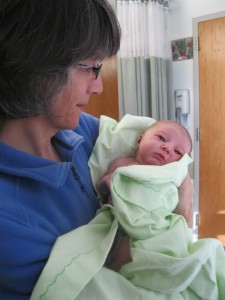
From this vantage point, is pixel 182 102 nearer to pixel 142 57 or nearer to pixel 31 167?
pixel 142 57

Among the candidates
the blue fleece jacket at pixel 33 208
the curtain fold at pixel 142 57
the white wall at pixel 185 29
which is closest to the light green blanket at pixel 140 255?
the blue fleece jacket at pixel 33 208

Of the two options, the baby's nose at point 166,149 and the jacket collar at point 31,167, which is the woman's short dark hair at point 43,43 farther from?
the baby's nose at point 166,149

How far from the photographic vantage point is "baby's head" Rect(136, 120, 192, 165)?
3.38ft

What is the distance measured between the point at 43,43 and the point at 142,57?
6.51ft

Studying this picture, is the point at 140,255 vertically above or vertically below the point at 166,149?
below

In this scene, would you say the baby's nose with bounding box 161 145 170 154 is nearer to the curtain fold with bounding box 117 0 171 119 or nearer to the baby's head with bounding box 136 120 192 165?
the baby's head with bounding box 136 120 192 165

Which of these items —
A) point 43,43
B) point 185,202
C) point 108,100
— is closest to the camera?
point 43,43

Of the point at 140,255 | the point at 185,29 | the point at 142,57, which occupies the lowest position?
the point at 140,255

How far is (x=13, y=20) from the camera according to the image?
0.63 meters

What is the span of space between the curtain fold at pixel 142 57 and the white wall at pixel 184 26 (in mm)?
187

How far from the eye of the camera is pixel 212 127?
2.67 m

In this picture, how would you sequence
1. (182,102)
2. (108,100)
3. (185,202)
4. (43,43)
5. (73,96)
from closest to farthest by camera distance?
1. (43,43)
2. (73,96)
3. (185,202)
4. (108,100)
5. (182,102)

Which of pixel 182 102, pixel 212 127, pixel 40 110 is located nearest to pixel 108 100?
pixel 182 102

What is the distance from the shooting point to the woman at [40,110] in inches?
24.7
